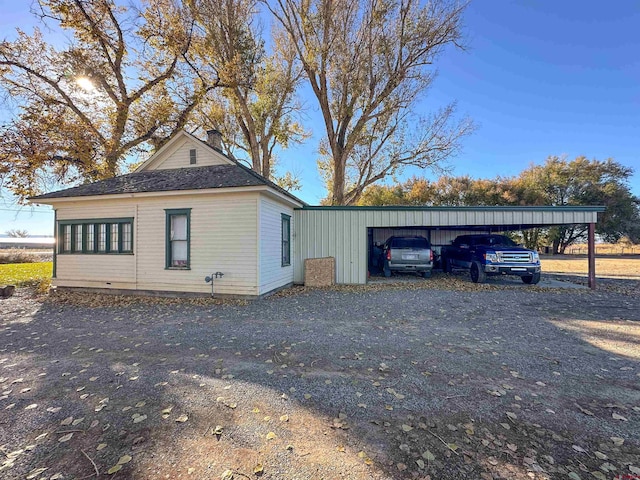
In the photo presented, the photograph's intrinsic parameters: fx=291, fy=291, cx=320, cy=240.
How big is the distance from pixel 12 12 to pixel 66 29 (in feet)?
6.31

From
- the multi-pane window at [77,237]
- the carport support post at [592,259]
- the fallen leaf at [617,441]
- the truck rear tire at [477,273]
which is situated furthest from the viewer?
the truck rear tire at [477,273]

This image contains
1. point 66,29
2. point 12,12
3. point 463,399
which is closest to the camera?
point 463,399

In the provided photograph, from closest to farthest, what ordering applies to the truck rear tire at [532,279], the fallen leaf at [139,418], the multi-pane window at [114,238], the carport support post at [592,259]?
the fallen leaf at [139,418]
the multi-pane window at [114,238]
the carport support post at [592,259]
the truck rear tire at [532,279]

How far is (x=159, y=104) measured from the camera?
15.1 m

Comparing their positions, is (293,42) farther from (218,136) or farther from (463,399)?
(463,399)

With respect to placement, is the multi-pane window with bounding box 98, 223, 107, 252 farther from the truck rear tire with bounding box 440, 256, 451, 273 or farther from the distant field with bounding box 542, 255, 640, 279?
the distant field with bounding box 542, 255, 640, 279

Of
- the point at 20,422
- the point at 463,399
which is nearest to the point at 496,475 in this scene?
the point at 463,399

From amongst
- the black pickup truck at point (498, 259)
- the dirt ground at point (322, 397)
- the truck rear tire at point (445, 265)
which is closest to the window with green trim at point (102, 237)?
the dirt ground at point (322, 397)

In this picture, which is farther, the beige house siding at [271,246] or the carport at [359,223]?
the carport at [359,223]

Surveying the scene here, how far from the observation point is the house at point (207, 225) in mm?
8328

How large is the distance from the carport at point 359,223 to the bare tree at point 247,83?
373 inches

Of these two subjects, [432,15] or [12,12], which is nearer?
[12,12]

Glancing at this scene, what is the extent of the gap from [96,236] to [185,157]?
3978 mm

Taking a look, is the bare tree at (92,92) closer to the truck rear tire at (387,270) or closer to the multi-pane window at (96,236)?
the multi-pane window at (96,236)
